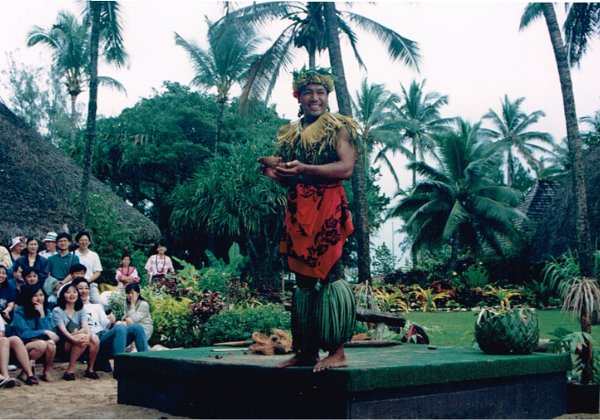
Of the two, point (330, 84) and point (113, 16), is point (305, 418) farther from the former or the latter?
point (113, 16)

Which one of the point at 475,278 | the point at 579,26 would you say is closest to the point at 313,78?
the point at 579,26

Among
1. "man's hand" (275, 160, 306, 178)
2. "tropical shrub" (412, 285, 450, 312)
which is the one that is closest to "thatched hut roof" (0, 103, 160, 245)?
"tropical shrub" (412, 285, 450, 312)

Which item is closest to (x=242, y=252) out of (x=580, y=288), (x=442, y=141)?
(x=442, y=141)

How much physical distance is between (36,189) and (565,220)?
13111 millimetres

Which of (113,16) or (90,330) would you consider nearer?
(90,330)

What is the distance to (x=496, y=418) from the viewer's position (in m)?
5.01

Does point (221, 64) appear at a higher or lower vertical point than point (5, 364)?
higher

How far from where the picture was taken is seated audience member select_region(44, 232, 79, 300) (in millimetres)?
8844

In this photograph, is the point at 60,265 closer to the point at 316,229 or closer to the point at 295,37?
the point at 316,229

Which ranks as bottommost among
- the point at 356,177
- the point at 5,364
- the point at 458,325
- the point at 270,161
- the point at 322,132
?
the point at 5,364

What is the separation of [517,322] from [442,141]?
19.5 m

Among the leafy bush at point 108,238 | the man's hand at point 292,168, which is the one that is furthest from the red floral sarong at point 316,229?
the leafy bush at point 108,238

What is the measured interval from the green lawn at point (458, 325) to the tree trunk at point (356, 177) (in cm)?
146

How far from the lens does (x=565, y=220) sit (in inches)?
760
